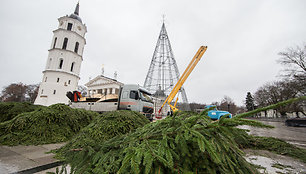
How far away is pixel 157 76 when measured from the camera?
1670cm

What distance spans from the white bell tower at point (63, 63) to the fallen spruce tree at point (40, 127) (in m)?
30.6

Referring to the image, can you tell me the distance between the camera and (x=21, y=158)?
7.87ft

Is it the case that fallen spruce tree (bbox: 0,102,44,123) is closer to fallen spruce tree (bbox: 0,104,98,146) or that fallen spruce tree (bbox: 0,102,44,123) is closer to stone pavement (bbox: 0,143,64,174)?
fallen spruce tree (bbox: 0,104,98,146)

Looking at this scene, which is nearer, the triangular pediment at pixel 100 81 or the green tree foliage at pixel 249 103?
the triangular pediment at pixel 100 81

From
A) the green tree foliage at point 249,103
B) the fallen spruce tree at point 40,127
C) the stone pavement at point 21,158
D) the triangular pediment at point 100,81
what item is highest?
the triangular pediment at point 100,81

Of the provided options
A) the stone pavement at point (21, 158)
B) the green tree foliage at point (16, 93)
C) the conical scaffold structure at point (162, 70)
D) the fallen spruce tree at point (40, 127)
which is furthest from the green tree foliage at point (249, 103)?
the green tree foliage at point (16, 93)

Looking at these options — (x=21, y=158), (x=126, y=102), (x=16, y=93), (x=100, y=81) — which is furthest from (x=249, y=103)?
(x=16, y=93)

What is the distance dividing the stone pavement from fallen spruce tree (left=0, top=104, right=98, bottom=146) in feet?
0.94

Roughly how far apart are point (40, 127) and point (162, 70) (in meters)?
14.3

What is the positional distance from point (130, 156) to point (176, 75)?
1671 cm

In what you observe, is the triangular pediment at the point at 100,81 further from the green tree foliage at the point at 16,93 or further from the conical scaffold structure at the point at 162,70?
the green tree foliage at the point at 16,93

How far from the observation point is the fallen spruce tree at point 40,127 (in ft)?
10.6

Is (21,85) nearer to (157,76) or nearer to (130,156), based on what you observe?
(157,76)

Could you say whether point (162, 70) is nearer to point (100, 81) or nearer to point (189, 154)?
point (189, 154)
